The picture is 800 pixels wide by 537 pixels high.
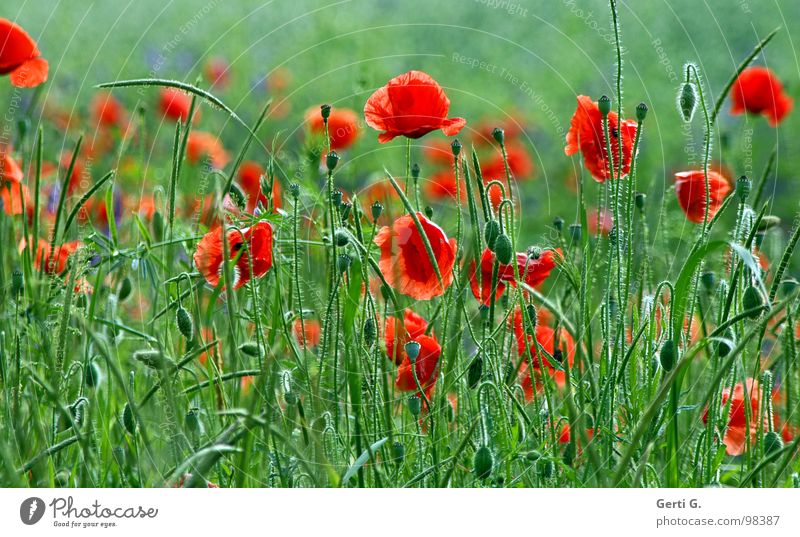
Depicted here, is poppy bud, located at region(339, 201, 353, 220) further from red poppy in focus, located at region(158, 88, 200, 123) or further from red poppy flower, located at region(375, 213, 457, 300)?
red poppy in focus, located at region(158, 88, 200, 123)

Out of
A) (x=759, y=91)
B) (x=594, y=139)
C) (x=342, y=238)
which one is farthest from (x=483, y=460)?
(x=759, y=91)

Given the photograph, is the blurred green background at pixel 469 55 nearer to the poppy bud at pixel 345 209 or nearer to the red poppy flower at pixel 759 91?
the red poppy flower at pixel 759 91

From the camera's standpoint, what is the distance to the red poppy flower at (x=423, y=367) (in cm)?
73

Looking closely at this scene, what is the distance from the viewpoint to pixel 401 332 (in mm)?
767

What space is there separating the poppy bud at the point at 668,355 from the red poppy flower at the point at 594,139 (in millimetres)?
155

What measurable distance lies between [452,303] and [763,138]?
1.62 m

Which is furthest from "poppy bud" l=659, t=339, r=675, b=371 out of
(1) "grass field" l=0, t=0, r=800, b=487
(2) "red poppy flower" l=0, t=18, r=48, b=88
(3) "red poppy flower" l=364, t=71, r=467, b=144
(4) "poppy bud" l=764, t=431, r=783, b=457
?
(2) "red poppy flower" l=0, t=18, r=48, b=88

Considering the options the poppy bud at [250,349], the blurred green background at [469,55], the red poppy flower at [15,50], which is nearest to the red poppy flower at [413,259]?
the poppy bud at [250,349]

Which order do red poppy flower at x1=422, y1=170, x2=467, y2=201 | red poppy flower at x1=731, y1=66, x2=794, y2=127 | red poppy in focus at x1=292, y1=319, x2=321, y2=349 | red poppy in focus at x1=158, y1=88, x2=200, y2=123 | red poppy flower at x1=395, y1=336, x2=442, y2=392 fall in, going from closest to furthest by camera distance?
1. red poppy flower at x1=395, y1=336, x2=442, y2=392
2. red poppy in focus at x1=292, y1=319, x2=321, y2=349
3. red poppy flower at x1=422, y1=170, x2=467, y2=201
4. red poppy flower at x1=731, y1=66, x2=794, y2=127
5. red poppy in focus at x1=158, y1=88, x2=200, y2=123

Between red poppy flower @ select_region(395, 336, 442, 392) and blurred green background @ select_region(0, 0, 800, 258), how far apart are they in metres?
1.11

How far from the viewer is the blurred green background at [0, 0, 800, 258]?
1.92 meters

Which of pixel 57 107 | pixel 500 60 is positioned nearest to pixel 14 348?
pixel 57 107
